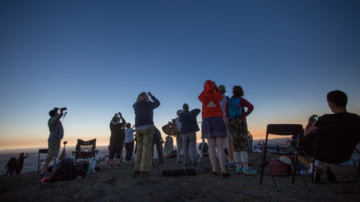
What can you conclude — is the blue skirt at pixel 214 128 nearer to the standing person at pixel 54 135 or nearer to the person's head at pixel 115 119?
the person's head at pixel 115 119

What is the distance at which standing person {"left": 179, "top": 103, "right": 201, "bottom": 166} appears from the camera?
18.3 ft

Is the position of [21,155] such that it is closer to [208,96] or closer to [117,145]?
[117,145]

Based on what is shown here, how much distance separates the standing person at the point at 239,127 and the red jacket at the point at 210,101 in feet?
1.23

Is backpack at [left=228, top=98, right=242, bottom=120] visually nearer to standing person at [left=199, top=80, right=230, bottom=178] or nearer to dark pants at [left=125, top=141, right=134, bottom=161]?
standing person at [left=199, top=80, right=230, bottom=178]

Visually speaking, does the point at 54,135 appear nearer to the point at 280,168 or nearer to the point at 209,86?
the point at 209,86

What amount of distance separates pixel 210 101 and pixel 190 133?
250 cm

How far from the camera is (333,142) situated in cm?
Result: 199

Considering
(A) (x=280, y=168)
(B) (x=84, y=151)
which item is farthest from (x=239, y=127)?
(B) (x=84, y=151)

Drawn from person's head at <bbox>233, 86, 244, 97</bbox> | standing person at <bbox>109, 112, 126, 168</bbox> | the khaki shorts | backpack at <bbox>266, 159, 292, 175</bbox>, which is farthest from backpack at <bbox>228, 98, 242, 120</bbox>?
the khaki shorts

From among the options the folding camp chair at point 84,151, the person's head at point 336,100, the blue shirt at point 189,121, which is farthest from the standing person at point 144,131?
the folding camp chair at point 84,151

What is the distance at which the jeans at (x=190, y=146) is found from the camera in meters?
5.57

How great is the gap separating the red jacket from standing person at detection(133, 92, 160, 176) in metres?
1.46

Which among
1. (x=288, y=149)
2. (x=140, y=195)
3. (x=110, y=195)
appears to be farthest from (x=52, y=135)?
(x=288, y=149)

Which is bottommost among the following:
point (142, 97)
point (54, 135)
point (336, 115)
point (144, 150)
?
point (144, 150)
